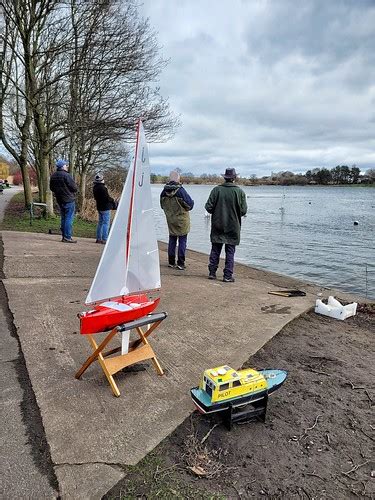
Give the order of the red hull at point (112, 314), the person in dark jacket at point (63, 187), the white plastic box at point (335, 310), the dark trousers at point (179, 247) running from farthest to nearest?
the person in dark jacket at point (63, 187) → the dark trousers at point (179, 247) → the white plastic box at point (335, 310) → the red hull at point (112, 314)

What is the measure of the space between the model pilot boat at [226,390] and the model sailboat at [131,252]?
2.73 ft

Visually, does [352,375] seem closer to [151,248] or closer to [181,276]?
[151,248]

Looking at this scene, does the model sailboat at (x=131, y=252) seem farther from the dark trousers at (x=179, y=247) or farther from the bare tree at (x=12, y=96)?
the bare tree at (x=12, y=96)

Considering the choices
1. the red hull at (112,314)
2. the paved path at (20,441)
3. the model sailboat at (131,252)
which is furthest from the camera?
the model sailboat at (131,252)

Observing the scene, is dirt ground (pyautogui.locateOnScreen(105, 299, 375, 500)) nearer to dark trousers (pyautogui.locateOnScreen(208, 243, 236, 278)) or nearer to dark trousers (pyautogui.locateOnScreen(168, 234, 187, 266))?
dark trousers (pyautogui.locateOnScreen(208, 243, 236, 278))

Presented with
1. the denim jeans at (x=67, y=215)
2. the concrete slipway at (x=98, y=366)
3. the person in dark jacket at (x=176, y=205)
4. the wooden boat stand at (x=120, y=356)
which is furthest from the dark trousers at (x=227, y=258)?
the denim jeans at (x=67, y=215)

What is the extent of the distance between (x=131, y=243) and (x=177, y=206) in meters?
4.46

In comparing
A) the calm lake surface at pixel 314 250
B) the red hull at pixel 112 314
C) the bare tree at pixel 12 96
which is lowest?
the calm lake surface at pixel 314 250

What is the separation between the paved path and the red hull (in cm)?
72

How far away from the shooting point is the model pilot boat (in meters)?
2.97

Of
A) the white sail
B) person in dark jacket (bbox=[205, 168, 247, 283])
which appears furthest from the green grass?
the white sail

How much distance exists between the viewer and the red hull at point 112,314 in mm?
3162

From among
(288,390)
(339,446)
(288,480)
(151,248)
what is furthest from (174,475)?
(151,248)

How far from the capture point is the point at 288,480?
2.55m
